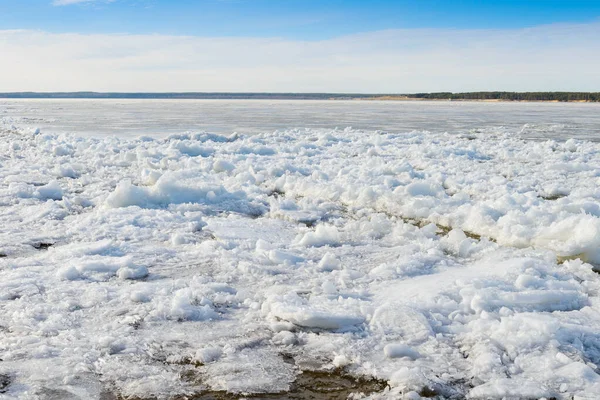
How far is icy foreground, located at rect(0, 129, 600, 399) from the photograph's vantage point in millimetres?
3203

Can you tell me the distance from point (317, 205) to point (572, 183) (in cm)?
472

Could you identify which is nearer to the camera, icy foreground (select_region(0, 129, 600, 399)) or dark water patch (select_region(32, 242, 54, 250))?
icy foreground (select_region(0, 129, 600, 399))

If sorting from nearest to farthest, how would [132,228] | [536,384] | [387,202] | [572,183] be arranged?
[536,384]
[132,228]
[387,202]
[572,183]

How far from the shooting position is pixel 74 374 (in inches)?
123

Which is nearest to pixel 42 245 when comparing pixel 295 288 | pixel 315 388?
pixel 295 288

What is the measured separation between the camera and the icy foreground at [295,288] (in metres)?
3.20

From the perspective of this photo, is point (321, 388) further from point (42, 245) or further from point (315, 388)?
point (42, 245)

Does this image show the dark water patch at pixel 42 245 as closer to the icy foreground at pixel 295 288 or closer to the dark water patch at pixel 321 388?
the icy foreground at pixel 295 288

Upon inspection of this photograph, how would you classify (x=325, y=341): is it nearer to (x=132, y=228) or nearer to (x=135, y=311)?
(x=135, y=311)

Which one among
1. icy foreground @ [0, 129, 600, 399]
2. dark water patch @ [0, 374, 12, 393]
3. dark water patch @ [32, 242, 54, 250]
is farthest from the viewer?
dark water patch @ [32, 242, 54, 250]

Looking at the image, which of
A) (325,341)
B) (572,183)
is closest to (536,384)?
(325,341)

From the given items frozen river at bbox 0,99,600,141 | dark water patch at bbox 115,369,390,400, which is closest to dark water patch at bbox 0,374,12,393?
dark water patch at bbox 115,369,390,400

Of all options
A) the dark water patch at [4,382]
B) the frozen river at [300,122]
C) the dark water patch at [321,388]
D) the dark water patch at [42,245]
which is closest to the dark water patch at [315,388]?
the dark water patch at [321,388]

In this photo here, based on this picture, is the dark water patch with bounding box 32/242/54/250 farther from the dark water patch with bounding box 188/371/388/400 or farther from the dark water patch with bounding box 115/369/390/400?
the dark water patch with bounding box 188/371/388/400
